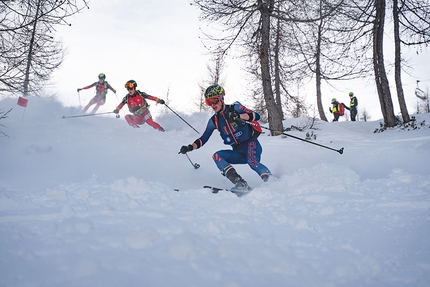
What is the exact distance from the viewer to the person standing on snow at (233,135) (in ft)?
15.2

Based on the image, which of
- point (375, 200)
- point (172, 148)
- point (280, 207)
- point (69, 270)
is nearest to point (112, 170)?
point (172, 148)

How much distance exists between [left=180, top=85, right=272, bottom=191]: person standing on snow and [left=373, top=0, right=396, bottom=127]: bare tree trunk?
7.81m

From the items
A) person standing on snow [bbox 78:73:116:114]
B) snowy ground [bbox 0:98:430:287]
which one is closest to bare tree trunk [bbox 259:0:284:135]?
snowy ground [bbox 0:98:430:287]

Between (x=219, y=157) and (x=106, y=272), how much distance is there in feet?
11.1

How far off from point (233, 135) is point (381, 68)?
8.14 metres

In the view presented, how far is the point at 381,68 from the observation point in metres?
10.1

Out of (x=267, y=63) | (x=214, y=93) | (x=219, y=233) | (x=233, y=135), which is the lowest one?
(x=219, y=233)

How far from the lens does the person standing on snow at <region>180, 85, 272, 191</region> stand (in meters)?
4.63

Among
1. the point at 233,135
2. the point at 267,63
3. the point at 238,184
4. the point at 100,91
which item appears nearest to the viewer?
the point at 238,184

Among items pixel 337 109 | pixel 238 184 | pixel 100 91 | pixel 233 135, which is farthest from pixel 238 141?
pixel 337 109

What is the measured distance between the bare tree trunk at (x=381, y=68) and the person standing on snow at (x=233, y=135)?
308 inches

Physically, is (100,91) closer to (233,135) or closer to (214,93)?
(214,93)

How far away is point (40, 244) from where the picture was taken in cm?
185

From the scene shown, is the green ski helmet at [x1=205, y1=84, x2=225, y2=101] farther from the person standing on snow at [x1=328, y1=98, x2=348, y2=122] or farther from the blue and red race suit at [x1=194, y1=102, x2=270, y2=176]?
the person standing on snow at [x1=328, y1=98, x2=348, y2=122]
